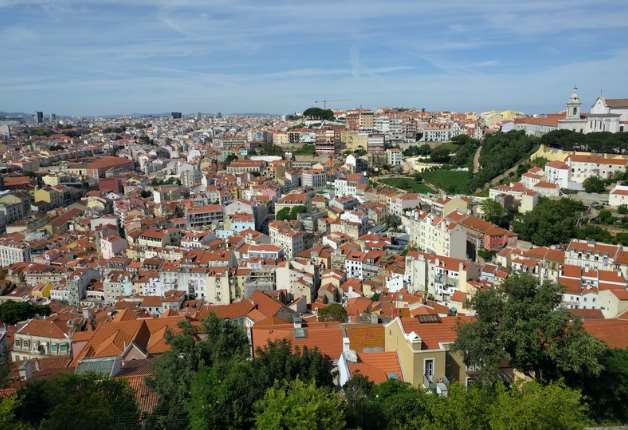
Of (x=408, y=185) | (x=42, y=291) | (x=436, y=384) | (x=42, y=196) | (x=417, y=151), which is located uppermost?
(x=417, y=151)

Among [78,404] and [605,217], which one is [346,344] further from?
[605,217]

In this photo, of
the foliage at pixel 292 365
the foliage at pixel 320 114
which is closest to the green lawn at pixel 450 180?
the foliage at pixel 292 365

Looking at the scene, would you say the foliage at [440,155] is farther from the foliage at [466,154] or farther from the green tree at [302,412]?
the green tree at [302,412]

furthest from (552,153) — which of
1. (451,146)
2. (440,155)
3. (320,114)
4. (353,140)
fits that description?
(320,114)

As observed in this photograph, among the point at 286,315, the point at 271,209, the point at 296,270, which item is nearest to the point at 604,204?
the point at 296,270

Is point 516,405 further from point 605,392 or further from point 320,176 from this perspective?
point 320,176

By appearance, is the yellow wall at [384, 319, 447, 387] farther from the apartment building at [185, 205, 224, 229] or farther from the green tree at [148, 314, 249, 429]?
the apartment building at [185, 205, 224, 229]

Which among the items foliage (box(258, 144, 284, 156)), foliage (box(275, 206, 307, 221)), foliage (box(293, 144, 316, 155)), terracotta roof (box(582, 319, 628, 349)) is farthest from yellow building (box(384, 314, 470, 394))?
foliage (box(258, 144, 284, 156))
